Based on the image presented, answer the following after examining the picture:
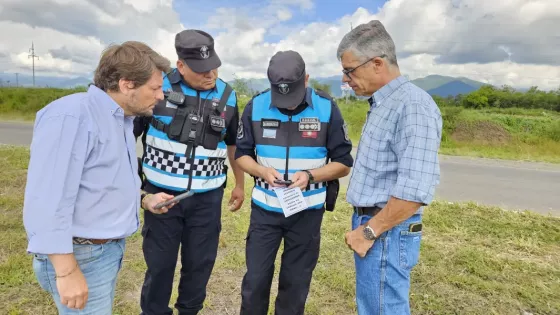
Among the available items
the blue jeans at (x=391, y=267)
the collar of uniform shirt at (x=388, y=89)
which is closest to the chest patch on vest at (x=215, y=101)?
A: the collar of uniform shirt at (x=388, y=89)

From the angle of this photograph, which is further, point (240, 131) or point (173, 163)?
point (240, 131)

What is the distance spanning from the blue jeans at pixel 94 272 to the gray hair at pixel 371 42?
135 cm

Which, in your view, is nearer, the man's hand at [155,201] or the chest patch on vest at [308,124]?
the man's hand at [155,201]

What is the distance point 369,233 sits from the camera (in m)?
1.83

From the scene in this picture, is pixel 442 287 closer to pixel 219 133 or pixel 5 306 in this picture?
pixel 219 133

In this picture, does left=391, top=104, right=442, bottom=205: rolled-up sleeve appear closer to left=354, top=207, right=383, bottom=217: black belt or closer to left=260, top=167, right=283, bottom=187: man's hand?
left=354, top=207, right=383, bottom=217: black belt

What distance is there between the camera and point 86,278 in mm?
1560

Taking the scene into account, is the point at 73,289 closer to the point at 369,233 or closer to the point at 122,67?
the point at 122,67

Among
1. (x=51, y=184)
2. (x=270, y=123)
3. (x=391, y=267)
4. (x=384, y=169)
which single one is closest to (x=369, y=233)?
(x=391, y=267)

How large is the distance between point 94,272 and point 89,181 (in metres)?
0.39

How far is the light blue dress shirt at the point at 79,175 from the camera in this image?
1312 millimetres

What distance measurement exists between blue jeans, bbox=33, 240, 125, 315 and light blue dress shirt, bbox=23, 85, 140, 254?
9 centimetres

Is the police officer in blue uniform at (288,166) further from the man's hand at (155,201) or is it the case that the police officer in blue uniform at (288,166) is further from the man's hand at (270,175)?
the man's hand at (155,201)

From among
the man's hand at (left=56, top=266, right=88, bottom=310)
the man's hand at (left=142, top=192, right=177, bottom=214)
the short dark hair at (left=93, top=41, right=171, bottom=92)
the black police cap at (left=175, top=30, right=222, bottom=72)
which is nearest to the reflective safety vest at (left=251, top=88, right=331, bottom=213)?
the black police cap at (left=175, top=30, right=222, bottom=72)
